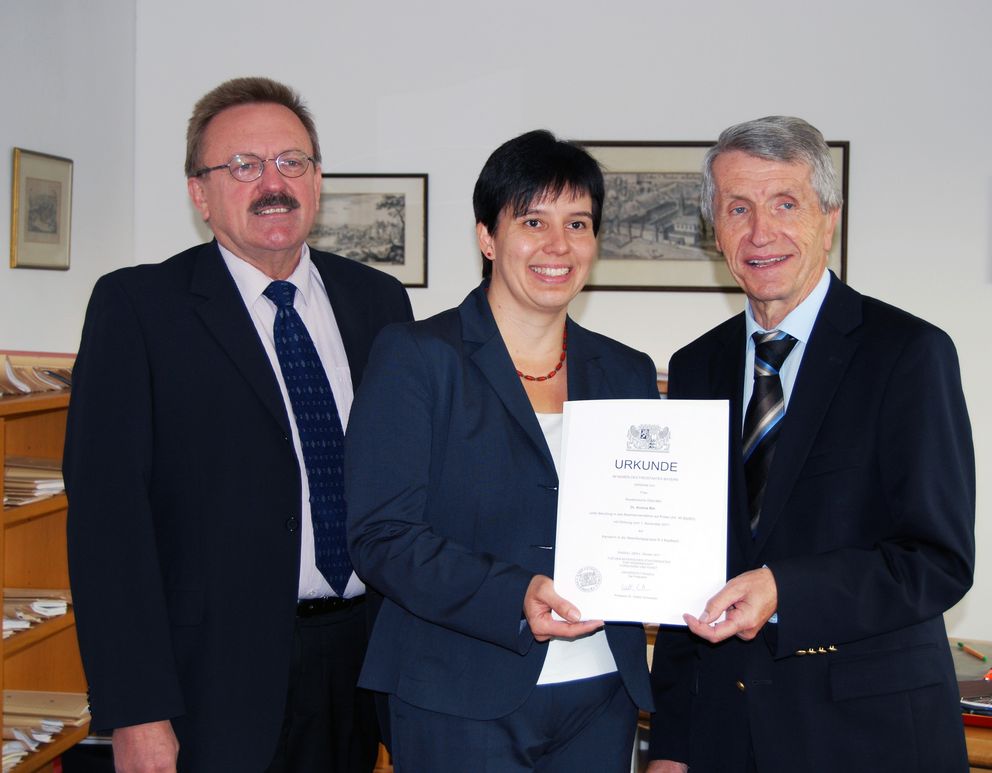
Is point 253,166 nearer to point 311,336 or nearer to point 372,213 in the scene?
point 311,336

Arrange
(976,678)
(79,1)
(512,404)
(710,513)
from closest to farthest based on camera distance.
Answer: (710,513) → (512,404) → (976,678) → (79,1)

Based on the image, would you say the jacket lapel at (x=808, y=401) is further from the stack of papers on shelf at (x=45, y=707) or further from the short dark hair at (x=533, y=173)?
the stack of papers on shelf at (x=45, y=707)

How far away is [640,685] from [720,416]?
0.53m

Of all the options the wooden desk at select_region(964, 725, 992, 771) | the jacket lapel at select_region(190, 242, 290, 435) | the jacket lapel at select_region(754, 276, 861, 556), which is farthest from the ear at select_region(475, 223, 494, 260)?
the wooden desk at select_region(964, 725, 992, 771)

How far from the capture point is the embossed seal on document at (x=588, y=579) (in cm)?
166

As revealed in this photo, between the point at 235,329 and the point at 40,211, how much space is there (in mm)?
2055

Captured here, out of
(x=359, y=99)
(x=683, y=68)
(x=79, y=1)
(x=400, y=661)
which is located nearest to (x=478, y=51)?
(x=359, y=99)

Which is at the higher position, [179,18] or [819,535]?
[179,18]

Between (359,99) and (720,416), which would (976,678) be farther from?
(359,99)

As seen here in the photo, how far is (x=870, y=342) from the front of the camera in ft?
5.89

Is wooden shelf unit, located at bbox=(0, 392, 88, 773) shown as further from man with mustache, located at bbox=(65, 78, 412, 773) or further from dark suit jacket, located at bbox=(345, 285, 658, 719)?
dark suit jacket, located at bbox=(345, 285, 658, 719)

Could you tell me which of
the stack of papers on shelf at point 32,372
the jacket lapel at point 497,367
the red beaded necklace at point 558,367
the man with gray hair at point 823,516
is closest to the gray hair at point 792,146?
the man with gray hair at point 823,516

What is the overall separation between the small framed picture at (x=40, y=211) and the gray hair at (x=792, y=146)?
2.72m

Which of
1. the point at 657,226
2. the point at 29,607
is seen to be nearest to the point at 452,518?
the point at 29,607
